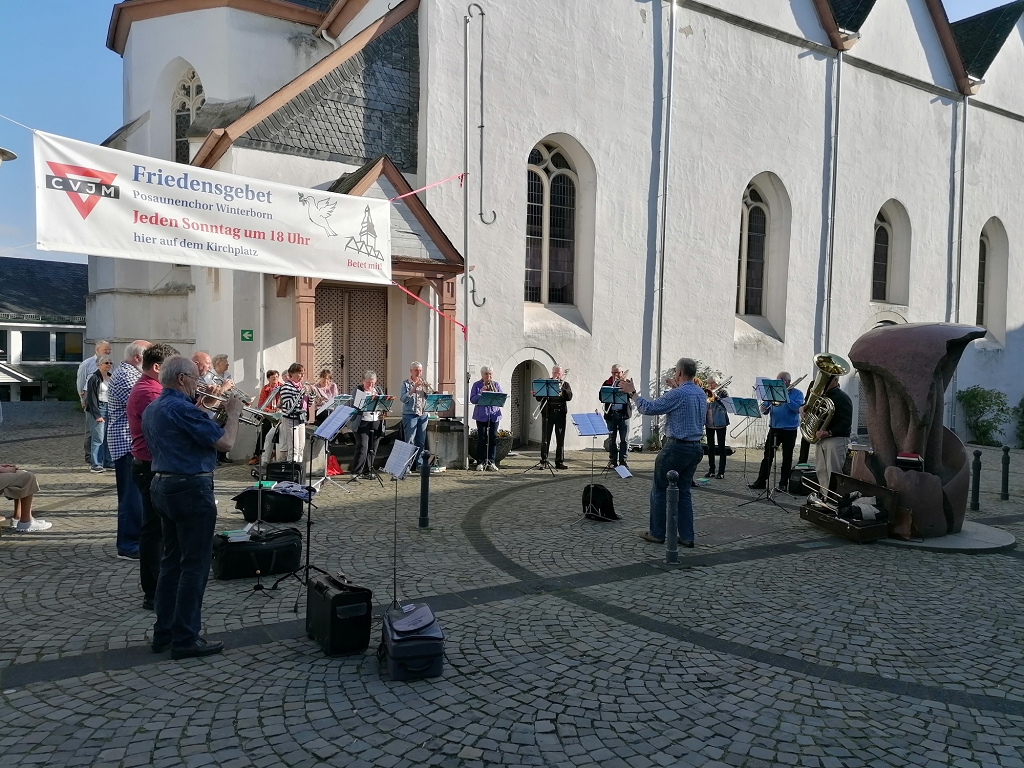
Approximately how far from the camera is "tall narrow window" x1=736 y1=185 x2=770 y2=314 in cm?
2038

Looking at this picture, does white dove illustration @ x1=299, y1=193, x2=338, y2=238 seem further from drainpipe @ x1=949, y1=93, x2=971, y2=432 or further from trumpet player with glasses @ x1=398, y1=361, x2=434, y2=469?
drainpipe @ x1=949, y1=93, x2=971, y2=432

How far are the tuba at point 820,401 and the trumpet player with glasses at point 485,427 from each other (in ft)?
17.6

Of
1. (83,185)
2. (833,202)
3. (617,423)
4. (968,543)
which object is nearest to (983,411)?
(833,202)

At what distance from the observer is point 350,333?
14891 mm

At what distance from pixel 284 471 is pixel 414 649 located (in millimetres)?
6317

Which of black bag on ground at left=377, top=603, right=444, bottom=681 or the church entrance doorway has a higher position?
the church entrance doorway

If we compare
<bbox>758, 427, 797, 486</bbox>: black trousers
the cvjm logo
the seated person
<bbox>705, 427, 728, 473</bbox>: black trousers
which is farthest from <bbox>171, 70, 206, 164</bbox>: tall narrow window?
<bbox>758, 427, 797, 486</bbox>: black trousers

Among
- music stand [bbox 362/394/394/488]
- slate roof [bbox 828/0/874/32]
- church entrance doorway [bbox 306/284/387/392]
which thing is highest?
slate roof [bbox 828/0/874/32]

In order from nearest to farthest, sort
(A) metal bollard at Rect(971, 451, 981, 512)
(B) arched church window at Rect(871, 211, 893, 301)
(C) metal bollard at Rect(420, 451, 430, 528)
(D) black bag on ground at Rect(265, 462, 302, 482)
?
(C) metal bollard at Rect(420, 451, 430, 528)
(D) black bag on ground at Rect(265, 462, 302, 482)
(A) metal bollard at Rect(971, 451, 981, 512)
(B) arched church window at Rect(871, 211, 893, 301)

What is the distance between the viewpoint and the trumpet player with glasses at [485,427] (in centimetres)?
1351

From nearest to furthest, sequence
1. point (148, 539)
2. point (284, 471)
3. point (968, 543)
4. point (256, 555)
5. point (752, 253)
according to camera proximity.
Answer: point (148, 539) → point (256, 555) → point (968, 543) → point (284, 471) → point (752, 253)

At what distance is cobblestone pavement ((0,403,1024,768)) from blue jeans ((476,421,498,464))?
4.95 m

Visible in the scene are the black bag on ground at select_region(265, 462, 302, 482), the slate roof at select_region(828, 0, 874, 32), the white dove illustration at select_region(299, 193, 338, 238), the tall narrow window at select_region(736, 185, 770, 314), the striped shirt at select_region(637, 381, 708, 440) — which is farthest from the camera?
the slate roof at select_region(828, 0, 874, 32)

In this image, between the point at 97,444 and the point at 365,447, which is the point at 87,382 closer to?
the point at 97,444
